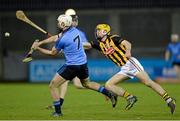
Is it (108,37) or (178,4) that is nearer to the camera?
(108,37)

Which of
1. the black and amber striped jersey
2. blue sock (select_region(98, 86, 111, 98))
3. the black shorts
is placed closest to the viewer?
the black shorts

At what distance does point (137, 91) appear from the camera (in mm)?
23375

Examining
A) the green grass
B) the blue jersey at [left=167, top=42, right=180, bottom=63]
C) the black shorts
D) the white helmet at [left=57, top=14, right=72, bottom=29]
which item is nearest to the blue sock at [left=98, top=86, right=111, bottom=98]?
the green grass

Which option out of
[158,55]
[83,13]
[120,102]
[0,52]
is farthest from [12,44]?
[120,102]

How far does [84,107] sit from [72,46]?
277 cm

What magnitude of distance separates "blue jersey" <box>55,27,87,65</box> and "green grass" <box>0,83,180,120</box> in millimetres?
1178

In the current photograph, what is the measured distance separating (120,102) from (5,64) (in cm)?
1543

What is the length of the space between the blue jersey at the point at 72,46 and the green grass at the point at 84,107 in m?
1.18

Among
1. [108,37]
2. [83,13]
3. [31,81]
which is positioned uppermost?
[108,37]

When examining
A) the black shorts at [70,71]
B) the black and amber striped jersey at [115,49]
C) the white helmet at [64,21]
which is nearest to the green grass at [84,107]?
the black shorts at [70,71]

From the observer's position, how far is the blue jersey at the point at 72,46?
14.9 metres

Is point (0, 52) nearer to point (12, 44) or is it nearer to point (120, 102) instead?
point (12, 44)

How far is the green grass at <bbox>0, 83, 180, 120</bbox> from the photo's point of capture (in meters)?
14.8

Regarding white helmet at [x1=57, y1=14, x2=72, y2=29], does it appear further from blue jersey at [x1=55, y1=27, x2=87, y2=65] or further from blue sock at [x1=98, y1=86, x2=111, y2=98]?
blue sock at [x1=98, y1=86, x2=111, y2=98]
